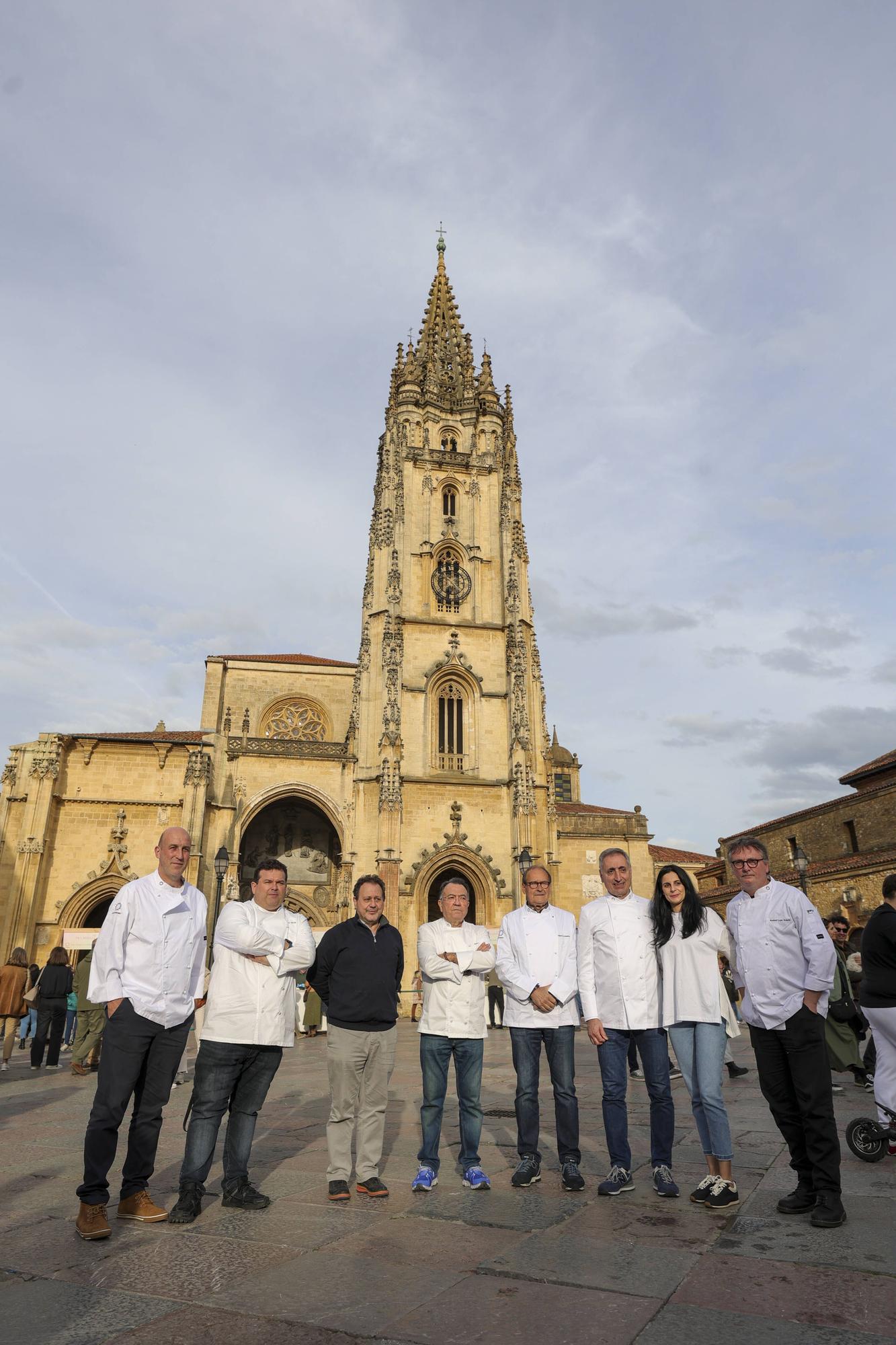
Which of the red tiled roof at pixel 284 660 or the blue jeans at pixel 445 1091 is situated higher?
the red tiled roof at pixel 284 660

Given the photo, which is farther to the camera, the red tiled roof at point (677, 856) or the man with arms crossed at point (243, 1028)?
the red tiled roof at point (677, 856)

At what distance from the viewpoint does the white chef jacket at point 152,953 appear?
427 cm

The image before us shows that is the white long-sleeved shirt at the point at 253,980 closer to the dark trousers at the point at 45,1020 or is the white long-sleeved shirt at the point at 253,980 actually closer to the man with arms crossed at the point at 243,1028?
the man with arms crossed at the point at 243,1028

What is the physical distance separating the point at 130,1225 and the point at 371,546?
3012cm

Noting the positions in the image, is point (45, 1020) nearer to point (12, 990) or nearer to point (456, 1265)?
point (12, 990)

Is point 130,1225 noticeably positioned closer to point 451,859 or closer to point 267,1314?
point 267,1314

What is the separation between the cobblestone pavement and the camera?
107 inches

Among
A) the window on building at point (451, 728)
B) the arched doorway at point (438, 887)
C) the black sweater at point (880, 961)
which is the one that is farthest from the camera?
the window on building at point (451, 728)

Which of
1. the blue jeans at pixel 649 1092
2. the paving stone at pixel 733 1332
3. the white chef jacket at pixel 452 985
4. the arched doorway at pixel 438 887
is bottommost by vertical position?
the paving stone at pixel 733 1332

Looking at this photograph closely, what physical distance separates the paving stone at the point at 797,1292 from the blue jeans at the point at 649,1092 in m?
1.18

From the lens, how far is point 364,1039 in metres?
4.77

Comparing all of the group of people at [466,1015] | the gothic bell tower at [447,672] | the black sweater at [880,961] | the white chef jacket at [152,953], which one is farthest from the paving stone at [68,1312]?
the gothic bell tower at [447,672]

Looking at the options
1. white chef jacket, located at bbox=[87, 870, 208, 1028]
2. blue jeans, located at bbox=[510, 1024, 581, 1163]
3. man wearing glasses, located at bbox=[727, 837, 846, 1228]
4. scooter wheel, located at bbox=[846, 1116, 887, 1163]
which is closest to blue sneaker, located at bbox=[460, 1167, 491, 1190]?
blue jeans, located at bbox=[510, 1024, 581, 1163]

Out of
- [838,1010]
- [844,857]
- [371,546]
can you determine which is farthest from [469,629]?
[838,1010]
